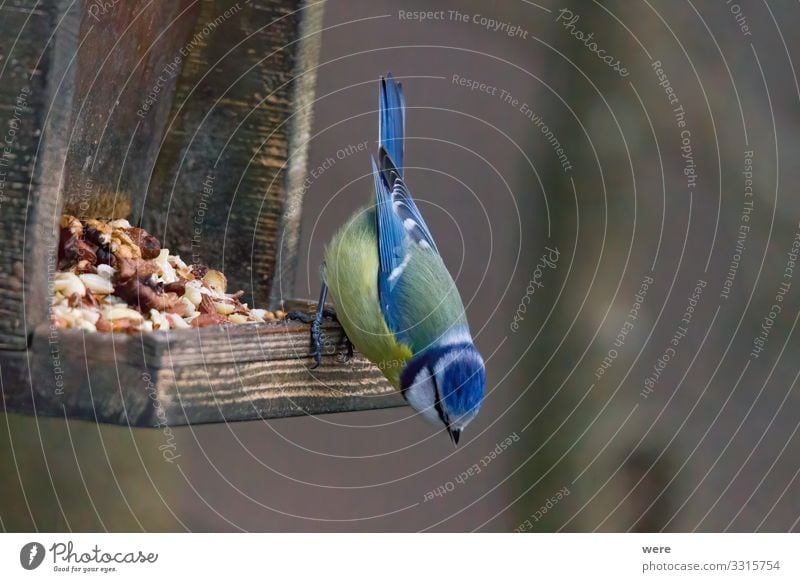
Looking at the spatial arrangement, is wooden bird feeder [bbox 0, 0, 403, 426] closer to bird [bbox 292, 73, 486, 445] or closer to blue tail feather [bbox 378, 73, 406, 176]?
bird [bbox 292, 73, 486, 445]

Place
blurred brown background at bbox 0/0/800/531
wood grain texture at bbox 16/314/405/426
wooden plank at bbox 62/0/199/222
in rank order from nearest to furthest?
wood grain texture at bbox 16/314/405/426, wooden plank at bbox 62/0/199/222, blurred brown background at bbox 0/0/800/531

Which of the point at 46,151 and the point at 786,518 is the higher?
the point at 46,151

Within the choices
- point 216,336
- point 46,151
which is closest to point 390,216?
point 216,336

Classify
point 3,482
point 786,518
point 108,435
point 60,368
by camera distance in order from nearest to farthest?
point 60,368
point 3,482
point 108,435
point 786,518

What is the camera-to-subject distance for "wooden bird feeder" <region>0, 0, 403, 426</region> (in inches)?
64.4

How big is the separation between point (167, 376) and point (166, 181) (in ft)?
2.70

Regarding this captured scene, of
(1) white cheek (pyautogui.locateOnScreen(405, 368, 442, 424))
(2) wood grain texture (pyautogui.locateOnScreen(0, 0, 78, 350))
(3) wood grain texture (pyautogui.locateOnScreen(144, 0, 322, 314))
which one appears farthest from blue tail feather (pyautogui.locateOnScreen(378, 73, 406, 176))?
(2) wood grain texture (pyautogui.locateOnScreen(0, 0, 78, 350))

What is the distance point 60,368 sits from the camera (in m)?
1.63

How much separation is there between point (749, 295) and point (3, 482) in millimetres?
2272

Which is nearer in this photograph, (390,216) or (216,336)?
(216,336)

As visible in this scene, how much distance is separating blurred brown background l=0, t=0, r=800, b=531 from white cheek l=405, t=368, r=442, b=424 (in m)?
1.09

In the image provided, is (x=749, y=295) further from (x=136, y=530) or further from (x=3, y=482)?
(x=3, y=482)
